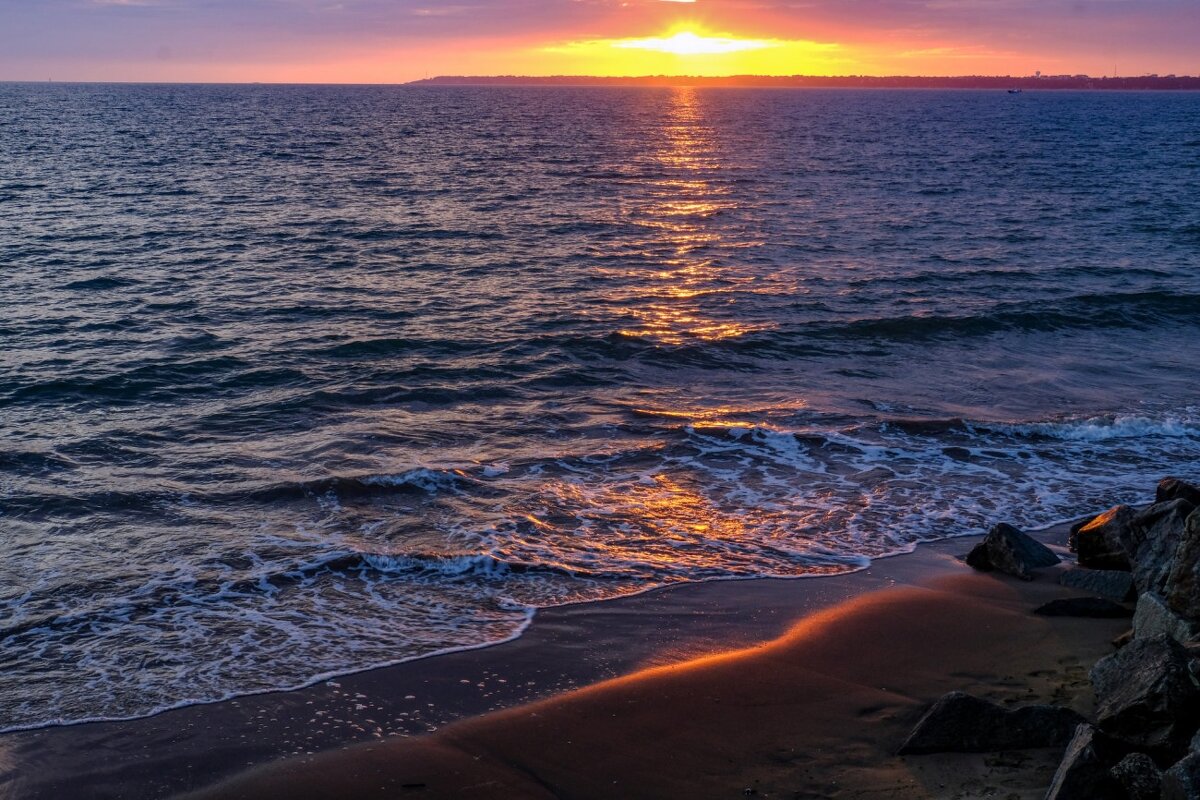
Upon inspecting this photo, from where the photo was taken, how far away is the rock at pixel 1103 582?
8.41 meters

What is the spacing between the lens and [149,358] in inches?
669

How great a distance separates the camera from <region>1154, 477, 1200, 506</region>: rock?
8836 mm

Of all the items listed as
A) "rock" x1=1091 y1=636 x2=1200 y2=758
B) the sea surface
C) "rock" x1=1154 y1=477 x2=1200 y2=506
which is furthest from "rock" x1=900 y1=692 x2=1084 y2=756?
"rock" x1=1154 y1=477 x2=1200 y2=506

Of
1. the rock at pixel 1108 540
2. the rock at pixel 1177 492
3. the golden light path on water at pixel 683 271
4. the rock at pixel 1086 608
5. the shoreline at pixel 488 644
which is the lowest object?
the shoreline at pixel 488 644

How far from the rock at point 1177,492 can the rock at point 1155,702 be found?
11.1 feet

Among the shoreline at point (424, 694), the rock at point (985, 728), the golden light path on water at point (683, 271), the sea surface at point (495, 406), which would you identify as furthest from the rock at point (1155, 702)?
the golden light path on water at point (683, 271)

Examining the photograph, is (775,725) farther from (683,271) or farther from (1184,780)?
(683,271)

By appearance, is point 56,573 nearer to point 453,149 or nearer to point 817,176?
point 817,176

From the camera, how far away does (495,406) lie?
15250 millimetres

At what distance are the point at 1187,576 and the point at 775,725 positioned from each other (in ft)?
9.85

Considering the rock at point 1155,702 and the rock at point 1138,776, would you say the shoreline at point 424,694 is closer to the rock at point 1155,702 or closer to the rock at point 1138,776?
the rock at point 1155,702

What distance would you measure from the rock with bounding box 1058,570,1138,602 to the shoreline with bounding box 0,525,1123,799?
3.26ft

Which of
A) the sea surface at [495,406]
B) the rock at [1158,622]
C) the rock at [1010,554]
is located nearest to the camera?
the rock at [1158,622]

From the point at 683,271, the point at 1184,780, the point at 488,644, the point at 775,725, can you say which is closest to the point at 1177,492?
the point at 775,725
